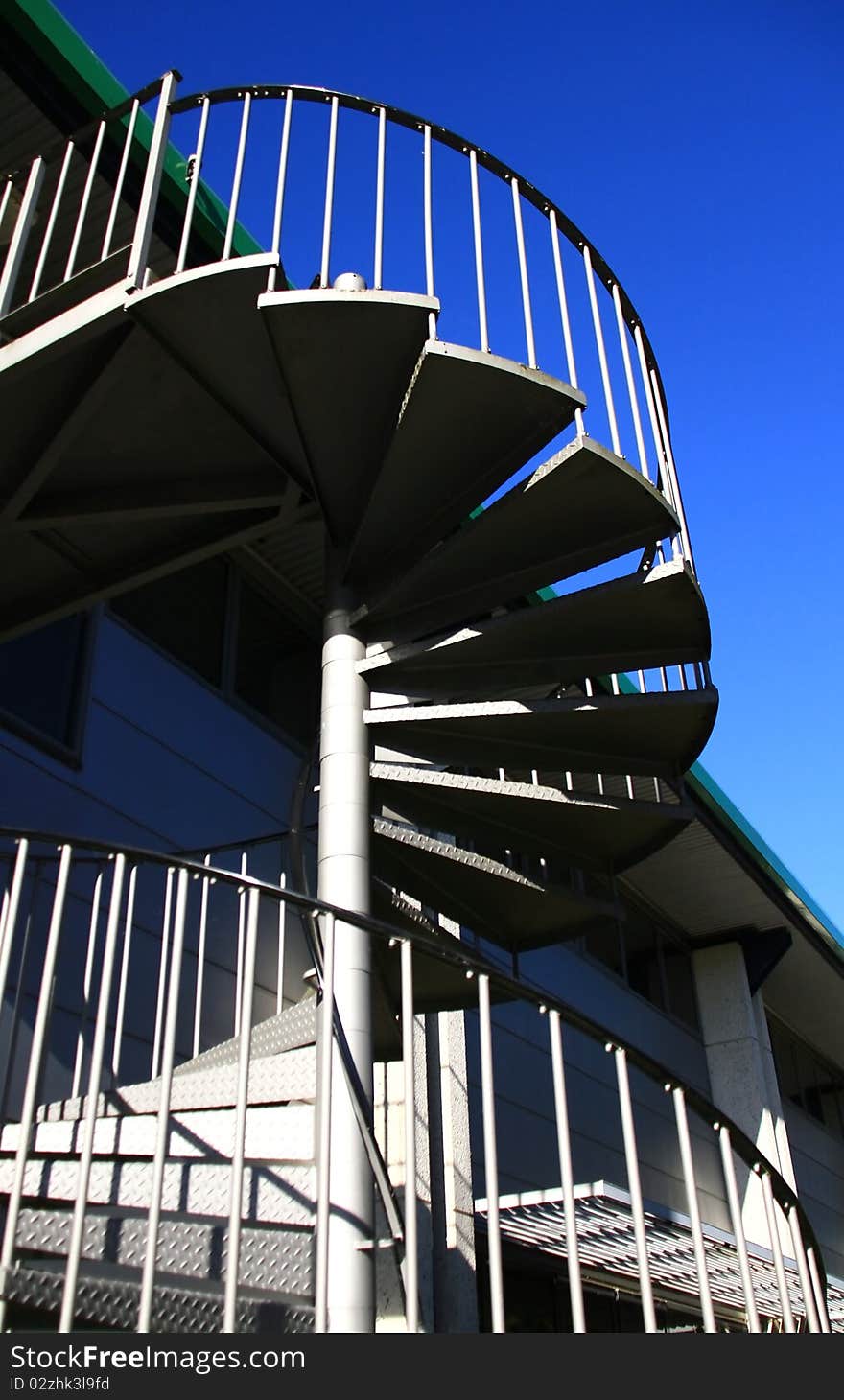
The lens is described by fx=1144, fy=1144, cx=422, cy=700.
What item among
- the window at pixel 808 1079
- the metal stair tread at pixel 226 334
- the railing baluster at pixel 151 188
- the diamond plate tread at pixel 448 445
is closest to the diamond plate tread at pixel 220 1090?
the diamond plate tread at pixel 448 445

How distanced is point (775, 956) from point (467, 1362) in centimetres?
989

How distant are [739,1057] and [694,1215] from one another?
8706 mm

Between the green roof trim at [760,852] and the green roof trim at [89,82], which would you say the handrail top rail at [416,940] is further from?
the green roof trim at [760,852]

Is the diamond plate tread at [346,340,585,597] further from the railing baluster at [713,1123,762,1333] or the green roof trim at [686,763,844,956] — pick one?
the green roof trim at [686,763,844,956]

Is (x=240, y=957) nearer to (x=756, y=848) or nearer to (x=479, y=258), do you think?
(x=479, y=258)

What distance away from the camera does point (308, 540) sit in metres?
6.98

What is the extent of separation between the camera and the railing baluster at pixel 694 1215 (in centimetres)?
265

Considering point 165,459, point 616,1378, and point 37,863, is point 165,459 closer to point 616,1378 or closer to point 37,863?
point 37,863

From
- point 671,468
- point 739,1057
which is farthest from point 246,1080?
point 739,1057

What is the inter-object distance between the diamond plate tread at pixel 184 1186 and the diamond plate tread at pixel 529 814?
1528 mm

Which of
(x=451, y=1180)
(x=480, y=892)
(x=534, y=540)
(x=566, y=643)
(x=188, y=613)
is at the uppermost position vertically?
(x=188, y=613)

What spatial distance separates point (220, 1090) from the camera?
3594mm

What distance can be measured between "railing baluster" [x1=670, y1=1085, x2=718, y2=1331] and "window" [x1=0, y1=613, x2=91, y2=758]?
134 inches

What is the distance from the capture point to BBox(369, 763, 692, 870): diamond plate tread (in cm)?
446
